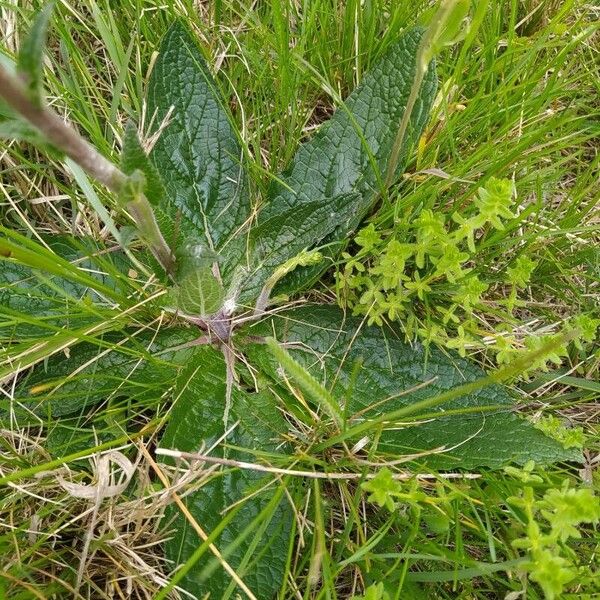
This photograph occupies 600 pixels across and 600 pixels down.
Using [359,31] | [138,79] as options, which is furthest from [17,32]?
[359,31]

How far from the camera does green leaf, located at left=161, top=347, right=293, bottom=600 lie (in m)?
1.29

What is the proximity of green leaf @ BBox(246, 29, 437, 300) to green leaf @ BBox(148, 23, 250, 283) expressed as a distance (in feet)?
0.31

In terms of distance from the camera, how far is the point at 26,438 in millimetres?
1448

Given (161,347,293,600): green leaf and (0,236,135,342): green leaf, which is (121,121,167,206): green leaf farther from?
(161,347,293,600): green leaf

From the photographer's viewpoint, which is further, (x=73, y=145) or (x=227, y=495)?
(x=227, y=495)

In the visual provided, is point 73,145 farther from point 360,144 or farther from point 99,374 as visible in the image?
point 360,144

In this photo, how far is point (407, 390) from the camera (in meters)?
1.50

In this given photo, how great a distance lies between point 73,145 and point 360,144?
2.96ft

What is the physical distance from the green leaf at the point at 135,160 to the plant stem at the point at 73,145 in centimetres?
3

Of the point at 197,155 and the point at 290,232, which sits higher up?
the point at 197,155

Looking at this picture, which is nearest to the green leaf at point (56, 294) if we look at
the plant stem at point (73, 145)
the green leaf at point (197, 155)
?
the green leaf at point (197, 155)

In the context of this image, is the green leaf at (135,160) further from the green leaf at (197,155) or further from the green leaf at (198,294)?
the green leaf at (197,155)

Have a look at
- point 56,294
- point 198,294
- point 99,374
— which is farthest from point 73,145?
point 56,294

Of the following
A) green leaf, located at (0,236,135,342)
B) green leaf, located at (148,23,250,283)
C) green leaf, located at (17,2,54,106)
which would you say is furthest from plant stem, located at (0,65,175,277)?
green leaf, located at (148,23,250,283)
